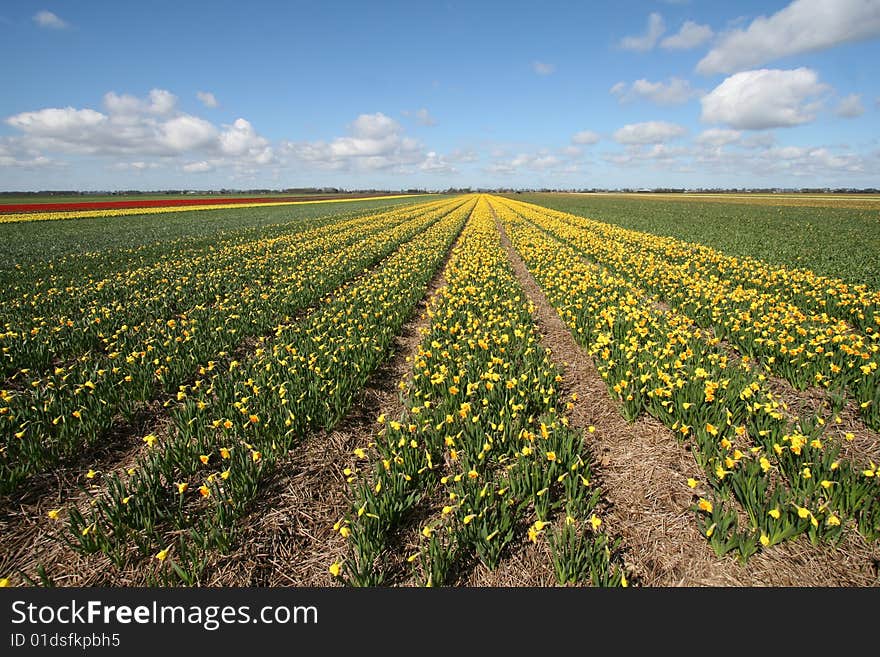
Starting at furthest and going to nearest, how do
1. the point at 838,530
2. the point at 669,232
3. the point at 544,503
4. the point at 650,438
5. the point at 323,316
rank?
1. the point at 669,232
2. the point at 323,316
3. the point at 650,438
4. the point at 544,503
5. the point at 838,530

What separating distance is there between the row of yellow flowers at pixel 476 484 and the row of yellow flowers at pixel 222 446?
90 cm

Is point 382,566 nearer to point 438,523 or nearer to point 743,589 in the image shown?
point 438,523

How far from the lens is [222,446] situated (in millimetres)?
4039

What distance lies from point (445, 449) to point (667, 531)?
213 cm

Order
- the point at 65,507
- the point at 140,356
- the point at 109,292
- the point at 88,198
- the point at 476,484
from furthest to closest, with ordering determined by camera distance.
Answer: the point at 88,198 < the point at 109,292 < the point at 140,356 < the point at 65,507 < the point at 476,484

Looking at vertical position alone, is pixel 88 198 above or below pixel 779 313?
above

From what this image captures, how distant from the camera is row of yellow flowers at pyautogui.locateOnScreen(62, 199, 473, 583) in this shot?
2992 mm

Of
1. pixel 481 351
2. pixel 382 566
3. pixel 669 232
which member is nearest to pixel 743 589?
pixel 382 566

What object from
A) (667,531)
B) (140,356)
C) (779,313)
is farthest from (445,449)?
(779,313)

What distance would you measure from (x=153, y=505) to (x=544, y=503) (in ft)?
10.9

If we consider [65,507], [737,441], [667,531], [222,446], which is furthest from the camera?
[737,441]

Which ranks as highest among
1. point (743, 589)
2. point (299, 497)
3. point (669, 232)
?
point (669, 232)

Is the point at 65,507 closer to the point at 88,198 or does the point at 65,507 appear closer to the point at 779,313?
the point at 779,313

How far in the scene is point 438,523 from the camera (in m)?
3.19
